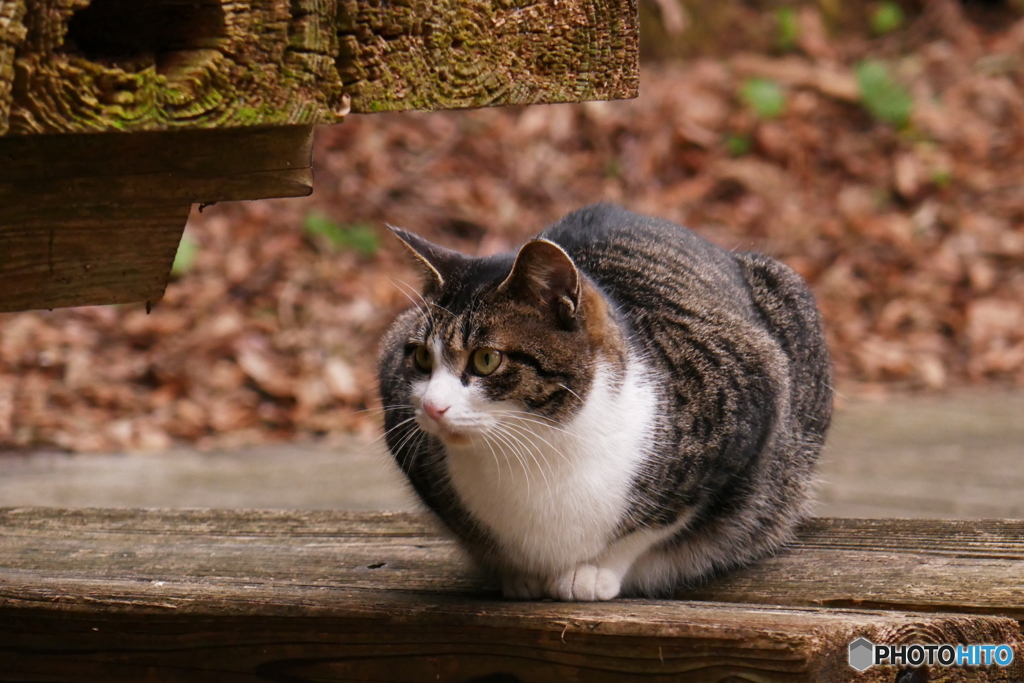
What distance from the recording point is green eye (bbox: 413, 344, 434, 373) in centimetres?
223

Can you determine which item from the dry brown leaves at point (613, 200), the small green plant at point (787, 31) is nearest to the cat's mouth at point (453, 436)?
the dry brown leaves at point (613, 200)

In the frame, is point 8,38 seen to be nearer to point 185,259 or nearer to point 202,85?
point 202,85

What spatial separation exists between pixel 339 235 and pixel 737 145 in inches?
107

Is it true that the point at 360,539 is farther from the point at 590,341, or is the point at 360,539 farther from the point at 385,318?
the point at 385,318

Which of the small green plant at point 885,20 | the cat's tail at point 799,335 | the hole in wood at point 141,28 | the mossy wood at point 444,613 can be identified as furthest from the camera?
the small green plant at point 885,20

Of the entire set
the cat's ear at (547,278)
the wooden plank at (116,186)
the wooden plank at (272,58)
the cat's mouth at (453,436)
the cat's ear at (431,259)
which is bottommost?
the cat's mouth at (453,436)

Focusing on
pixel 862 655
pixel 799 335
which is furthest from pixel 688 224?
pixel 862 655

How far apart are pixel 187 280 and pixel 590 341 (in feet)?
15.7

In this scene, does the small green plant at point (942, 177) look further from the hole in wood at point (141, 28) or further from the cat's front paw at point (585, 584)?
the hole in wood at point (141, 28)

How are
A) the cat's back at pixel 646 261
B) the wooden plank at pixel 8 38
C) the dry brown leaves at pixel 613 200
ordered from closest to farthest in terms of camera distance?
the wooden plank at pixel 8 38, the cat's back at pixel 646 261, the dry brown leaves at pixel 613 200

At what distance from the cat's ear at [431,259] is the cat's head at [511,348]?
0.19ft

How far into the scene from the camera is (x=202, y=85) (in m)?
1.42

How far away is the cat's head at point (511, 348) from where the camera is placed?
210 cm

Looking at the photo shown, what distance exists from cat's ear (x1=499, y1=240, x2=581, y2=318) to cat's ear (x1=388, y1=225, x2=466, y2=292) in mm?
201
